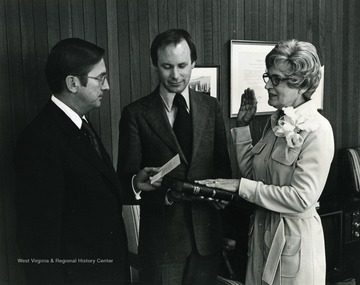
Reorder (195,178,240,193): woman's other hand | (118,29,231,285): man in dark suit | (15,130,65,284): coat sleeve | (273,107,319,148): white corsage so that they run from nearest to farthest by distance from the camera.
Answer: (15,130,65,284): coat sleeve < (273,107,319,148): white corsage < (195,178,240,193): woman's other hand < (118,29,231,285): man in dark suit

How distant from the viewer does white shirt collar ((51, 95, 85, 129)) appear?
5.72 ft

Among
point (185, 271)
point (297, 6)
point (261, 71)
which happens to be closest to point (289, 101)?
point (185, 271)

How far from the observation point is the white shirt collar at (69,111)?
174 cm

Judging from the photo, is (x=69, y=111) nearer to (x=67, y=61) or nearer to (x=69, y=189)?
(x=67, y=61)

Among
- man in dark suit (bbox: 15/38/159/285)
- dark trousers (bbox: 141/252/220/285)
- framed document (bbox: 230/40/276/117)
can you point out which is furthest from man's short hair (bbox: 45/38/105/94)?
framed document (bbox: 230/40/276/117)

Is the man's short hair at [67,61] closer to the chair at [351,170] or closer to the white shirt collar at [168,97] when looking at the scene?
the white shirt collar at [168,97]

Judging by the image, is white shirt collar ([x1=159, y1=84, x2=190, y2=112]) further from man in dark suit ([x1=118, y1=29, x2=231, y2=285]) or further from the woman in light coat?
the woman in light coat

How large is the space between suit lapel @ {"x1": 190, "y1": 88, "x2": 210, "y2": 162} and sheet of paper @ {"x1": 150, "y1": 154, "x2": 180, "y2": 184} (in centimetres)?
33

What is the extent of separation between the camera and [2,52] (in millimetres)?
2135

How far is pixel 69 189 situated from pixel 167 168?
1.35 feet

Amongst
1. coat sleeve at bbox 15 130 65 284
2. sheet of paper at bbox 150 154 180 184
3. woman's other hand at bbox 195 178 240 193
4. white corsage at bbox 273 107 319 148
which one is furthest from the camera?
woman's other hand at bbox 195 178 240 193

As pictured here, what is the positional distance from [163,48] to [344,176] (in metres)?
2.89

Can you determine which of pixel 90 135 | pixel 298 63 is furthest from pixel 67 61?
pixel 298 63

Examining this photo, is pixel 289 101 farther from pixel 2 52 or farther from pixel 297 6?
pixel 297 6
